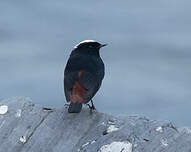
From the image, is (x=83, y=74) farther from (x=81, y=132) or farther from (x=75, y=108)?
(x=81, y=132)

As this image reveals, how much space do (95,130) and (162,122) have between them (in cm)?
71

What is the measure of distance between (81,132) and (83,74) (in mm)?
1549

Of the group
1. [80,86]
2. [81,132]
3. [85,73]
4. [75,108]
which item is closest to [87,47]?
[85,73]

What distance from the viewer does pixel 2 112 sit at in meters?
7.11

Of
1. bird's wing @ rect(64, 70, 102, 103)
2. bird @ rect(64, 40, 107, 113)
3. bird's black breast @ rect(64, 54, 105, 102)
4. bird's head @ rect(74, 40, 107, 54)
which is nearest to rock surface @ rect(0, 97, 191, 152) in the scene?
bird @ rect(64, 40, 107, 113)

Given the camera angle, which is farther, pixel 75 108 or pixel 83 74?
pixel 83 74

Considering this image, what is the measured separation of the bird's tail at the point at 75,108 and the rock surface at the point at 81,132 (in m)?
0.12

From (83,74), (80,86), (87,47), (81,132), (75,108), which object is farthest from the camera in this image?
(87,47)

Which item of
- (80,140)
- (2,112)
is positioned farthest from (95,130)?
(2,112)

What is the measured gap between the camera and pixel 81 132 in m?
6.62

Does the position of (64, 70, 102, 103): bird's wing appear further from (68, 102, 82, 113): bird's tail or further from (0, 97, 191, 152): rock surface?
(0, 97, 191, 152): rock surface

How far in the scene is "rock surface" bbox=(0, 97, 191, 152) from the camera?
618 centimetres

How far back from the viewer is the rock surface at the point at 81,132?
20.3 feet

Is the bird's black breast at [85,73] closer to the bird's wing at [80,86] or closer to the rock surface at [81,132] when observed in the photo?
the bird's wing at [80,86]
